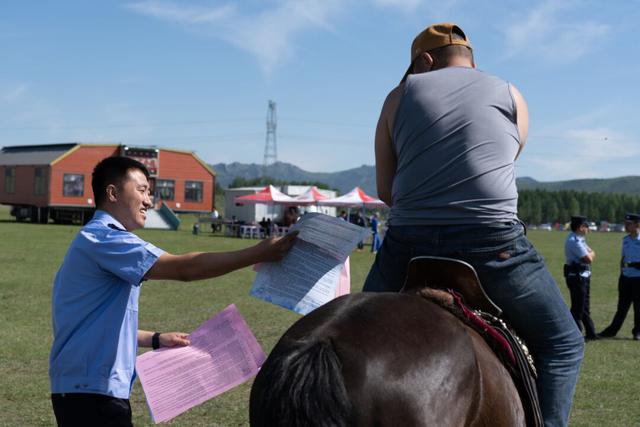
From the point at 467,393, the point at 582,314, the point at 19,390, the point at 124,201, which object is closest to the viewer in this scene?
the point at 467,393

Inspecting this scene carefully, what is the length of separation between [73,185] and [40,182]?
2.75m

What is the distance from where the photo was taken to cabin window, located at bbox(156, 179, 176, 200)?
55525mm

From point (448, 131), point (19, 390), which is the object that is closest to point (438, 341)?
point (448, 131)

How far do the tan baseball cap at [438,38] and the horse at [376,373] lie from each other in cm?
131

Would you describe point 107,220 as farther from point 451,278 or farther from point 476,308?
point 476,308

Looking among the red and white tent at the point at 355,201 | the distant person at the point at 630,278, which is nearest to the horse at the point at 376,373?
the distant person at the point at 630,278

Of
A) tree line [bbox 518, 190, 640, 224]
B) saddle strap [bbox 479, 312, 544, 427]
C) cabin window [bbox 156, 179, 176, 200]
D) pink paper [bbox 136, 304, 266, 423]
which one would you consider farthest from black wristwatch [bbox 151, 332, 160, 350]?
tree line [bbox 518, 190, 640, 224]

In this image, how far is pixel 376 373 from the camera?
7.16ft

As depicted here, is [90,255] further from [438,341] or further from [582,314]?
[582,314]

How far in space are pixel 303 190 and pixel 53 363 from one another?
51.8 metres

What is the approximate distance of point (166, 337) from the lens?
3.48m

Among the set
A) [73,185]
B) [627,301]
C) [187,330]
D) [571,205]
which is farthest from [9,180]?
[571,205]

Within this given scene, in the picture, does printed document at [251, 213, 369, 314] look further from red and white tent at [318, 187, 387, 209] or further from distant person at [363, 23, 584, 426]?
red and white tent at [318, 187, 387, 209]

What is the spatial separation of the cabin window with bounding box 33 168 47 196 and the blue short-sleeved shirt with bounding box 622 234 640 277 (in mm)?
Result: 46727
